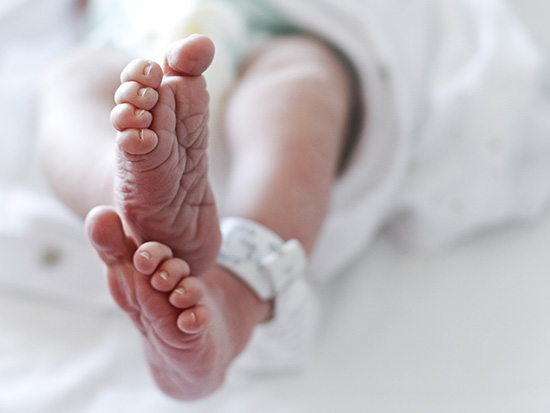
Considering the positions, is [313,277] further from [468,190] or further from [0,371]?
[0,371]

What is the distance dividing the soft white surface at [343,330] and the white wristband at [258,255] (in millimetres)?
132

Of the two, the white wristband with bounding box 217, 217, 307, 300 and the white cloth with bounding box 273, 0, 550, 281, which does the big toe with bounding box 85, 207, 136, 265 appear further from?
the white cloth with bounding box 273, 0, 550, 281

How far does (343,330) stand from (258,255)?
7.1 inches

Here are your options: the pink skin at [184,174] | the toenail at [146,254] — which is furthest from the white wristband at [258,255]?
the toenail at [146,254]

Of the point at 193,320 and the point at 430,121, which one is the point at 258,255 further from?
the point at 430,121

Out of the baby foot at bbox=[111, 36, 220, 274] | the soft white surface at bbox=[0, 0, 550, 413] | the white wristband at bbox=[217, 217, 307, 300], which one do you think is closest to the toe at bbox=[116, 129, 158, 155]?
the baby foot at bbox=[111, 36, 220, 274]

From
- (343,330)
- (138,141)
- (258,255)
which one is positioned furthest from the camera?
(343,330)

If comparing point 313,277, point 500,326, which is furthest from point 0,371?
point 500,326

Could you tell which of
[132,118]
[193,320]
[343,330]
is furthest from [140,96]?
[343,330]

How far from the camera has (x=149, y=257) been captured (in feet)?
1.16

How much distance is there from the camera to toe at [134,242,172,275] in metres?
0.35

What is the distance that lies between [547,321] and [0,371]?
46 centimetres

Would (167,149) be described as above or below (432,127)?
below

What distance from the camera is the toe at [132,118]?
316 millimetres
